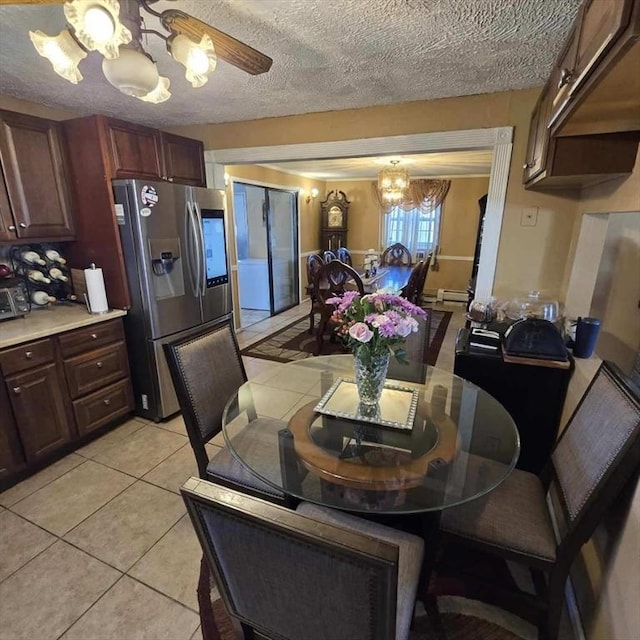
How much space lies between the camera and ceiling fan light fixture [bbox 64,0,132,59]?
91 cm

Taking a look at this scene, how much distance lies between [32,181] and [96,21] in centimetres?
183

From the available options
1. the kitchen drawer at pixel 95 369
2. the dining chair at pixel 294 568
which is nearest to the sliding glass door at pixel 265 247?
the kitchen drawer at pixel 95 369

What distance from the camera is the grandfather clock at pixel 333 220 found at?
22.8 ft

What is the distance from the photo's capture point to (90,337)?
90.7 inches

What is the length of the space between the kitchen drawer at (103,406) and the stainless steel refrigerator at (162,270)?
0.09 metres

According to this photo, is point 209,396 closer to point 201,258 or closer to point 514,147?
point 201,258

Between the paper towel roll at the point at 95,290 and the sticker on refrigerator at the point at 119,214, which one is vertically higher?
the sticker on refrigerator at the point at 119,214

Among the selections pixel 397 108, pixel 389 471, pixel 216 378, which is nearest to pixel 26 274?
pixel 216 378

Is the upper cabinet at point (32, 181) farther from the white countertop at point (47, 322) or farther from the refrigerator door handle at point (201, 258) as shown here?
the refrigerator door handle at point (201, 258)

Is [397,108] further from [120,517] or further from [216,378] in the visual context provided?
[120,517]

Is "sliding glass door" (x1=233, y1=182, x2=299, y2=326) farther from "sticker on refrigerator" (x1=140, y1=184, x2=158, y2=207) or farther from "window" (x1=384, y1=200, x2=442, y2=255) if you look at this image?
"sticker on refrigerator" (x1=140, y1=184, x2=158, y2=207)

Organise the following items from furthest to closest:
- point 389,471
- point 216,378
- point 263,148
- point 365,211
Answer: point 365,211 < point 263,148 < point 216,378 < point 389,471

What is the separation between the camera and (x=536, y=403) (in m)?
1.92

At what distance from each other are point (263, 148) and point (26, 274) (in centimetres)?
205
